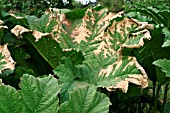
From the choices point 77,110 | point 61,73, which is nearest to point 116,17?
point 61,73

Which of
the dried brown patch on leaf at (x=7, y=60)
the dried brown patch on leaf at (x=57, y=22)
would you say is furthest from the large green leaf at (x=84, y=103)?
the dried brown patch on leaf at (x=57, y=22)

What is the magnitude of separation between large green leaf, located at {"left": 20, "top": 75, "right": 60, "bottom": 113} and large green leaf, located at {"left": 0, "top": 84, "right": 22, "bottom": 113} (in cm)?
2

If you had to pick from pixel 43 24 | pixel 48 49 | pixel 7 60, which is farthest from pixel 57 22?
pixel 7 60

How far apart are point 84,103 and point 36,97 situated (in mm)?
130

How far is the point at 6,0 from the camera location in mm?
6305

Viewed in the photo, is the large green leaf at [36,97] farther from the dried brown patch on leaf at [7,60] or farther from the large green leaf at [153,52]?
the large green leaf at [153,52]

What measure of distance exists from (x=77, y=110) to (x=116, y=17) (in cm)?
76

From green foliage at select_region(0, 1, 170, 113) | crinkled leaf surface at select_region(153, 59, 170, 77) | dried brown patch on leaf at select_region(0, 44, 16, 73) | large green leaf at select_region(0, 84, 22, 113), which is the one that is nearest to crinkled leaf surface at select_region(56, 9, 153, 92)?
green foliage at select_region(0, 1, 170, 113)

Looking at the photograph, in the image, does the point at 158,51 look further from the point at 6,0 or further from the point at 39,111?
the point at 6,0

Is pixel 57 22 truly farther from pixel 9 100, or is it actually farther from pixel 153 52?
pixel 9 100

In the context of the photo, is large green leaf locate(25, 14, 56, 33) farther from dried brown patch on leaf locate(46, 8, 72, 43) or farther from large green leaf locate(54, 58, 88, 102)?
large green leaf locate(54, 58, 88, 102)

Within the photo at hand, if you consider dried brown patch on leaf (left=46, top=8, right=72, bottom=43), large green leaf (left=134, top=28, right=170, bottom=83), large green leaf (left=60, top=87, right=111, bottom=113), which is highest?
dried brown patch on leaf (left=46, top=8, right=72, bottom=43)

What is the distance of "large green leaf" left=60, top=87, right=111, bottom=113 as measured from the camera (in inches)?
43.1

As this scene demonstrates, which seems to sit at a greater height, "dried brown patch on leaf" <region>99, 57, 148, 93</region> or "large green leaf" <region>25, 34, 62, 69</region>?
"large green leaf" <region>25, 34, 62, 69</region>
